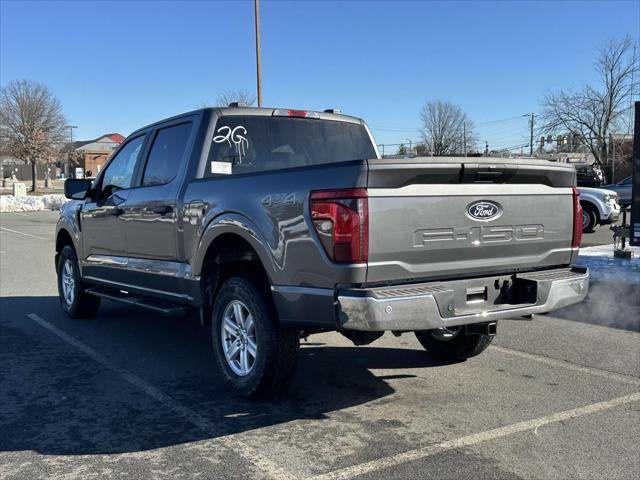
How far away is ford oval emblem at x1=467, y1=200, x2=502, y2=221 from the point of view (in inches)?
158

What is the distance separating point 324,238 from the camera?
368cm

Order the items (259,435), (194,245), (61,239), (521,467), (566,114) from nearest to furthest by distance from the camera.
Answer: (521,467), (259,435), (194,245), (61,239), (566,114)

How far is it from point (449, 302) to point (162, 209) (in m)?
2.62

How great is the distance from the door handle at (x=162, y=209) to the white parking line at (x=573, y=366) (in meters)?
3.22

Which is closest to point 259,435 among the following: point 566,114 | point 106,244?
point 106,244

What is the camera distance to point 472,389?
15.6ft

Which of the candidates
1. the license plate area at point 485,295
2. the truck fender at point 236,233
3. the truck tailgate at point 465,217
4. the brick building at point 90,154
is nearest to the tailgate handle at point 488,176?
the truck tailgate at point 465,217

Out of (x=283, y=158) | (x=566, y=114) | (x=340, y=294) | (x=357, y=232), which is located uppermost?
(x=566, y=114)

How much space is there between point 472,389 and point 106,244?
3.81 metres

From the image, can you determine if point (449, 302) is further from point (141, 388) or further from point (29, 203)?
point (29, 203)

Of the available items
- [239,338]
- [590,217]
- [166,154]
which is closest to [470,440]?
[239,338]

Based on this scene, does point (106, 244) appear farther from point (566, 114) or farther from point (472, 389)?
point (566, 114)

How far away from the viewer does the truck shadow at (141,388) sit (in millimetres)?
3934

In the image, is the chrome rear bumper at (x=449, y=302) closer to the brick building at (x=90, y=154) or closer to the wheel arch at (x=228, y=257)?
the wheel arch at (x=228, y=257)
